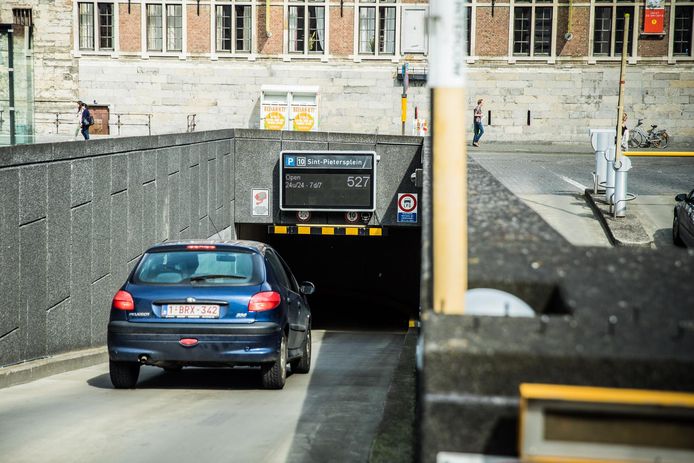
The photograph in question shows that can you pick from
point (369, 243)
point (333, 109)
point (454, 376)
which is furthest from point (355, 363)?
point (333, 109)

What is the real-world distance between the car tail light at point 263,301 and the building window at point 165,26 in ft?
140

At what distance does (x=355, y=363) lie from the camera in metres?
16.4

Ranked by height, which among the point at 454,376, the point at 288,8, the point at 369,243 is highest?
the point at 288,8

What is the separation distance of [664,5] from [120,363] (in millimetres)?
44690

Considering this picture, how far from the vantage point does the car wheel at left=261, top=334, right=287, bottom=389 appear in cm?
1152

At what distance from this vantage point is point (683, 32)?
50.9 m

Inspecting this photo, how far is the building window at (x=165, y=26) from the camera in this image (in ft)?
172

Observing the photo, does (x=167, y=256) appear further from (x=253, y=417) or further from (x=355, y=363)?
(x=355, y=363)

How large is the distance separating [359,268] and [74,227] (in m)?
29.9

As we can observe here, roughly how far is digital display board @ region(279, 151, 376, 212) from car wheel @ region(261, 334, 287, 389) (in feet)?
58.5

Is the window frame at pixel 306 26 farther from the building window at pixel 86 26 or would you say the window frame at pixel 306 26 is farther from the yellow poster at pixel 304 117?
the building window at pixel 86 26

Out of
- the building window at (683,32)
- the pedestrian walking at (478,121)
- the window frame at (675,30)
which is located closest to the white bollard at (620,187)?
the pedestrian walking at (478,121)

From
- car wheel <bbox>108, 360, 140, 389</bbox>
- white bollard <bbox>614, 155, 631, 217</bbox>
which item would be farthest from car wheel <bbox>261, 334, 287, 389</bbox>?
white bollard <bbox>614, 155, 631, 217</bbox>

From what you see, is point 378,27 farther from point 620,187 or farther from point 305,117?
point 620,187
